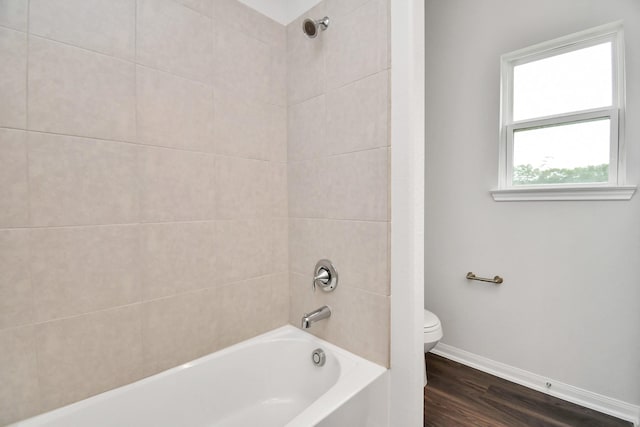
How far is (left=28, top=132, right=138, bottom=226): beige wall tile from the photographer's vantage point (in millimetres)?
953

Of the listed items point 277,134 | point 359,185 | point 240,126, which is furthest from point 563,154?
point 240,126

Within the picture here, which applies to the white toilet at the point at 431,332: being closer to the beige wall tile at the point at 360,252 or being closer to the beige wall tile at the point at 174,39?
the beige wall tile at the point at 360,252

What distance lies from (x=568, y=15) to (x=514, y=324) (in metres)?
1.99

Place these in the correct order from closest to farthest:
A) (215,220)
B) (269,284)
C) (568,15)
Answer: (215,220), (269,284), (568,15)

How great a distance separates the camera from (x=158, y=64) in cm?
119

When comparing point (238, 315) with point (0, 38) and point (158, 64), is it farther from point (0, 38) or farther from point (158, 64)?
point (0, 38)

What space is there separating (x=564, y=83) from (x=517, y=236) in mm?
1021

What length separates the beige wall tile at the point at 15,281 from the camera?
904 millimetres

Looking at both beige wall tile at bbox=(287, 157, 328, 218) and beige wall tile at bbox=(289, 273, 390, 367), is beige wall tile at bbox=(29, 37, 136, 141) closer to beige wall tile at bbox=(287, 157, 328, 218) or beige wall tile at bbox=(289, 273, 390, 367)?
beige wall tile at bbox=(287, 157, 328, 218)

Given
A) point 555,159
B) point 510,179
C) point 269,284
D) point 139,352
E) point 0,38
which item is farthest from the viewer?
point 510,179

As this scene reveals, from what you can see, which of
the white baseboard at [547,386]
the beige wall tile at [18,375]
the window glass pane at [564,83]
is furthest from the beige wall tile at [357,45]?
the white baseboard at [547,386]

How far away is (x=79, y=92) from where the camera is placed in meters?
1.01

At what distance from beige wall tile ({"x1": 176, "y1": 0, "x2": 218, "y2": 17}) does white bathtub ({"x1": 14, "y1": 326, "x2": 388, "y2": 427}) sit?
1.57 m

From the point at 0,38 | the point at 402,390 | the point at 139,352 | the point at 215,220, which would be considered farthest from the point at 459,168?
the point at 0,38
